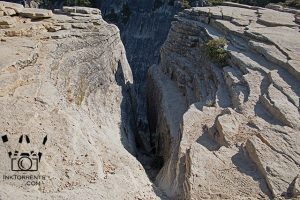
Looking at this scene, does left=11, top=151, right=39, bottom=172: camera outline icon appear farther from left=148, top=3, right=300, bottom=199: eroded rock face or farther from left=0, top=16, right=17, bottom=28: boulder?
left=0, top=16, right=17, bottom=28: boulder

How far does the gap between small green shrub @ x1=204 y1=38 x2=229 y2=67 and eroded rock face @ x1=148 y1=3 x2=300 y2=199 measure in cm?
36

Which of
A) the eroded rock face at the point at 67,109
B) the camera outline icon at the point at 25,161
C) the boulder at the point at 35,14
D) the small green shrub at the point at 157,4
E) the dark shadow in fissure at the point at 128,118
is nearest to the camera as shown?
the camera outline icon at the point at 25,161

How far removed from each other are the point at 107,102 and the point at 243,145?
9.83 meters

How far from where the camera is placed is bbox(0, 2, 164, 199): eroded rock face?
10.1 m

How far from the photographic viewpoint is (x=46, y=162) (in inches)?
404

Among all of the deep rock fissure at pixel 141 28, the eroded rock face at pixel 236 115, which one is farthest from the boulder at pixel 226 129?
the deep rock fissure at pixel 141 28

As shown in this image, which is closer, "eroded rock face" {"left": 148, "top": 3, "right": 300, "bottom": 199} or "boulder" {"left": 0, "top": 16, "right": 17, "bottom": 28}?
"eroded rock face" {"left": 148, "top": 3, "right": 300, "bottom": 199}

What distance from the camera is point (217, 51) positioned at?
18844mm

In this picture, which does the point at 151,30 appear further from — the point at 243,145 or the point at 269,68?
the point at 243,145

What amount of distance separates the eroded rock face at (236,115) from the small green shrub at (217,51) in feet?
1.18

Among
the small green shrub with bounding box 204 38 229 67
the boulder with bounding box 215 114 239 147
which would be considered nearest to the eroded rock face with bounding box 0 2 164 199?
the boulder with bounding box 215 114 239 147

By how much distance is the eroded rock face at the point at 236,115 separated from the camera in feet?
31.8

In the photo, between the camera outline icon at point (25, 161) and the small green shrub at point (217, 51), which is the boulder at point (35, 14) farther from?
the camera outline icon at point (25, 161)

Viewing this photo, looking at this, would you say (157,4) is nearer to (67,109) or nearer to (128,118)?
(128,118)
